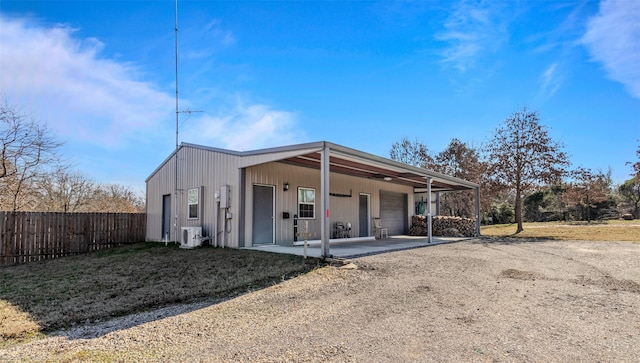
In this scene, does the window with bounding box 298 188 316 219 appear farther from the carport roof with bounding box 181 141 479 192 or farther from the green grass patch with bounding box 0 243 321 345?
the green grass patch with bounding box 0 243 321 345

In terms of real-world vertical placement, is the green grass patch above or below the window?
below

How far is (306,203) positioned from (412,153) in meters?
16.2

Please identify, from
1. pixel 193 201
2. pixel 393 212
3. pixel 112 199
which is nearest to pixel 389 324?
pixel 193 201

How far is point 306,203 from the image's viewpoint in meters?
11.6

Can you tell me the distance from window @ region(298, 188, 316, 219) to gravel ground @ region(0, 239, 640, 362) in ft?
16.3

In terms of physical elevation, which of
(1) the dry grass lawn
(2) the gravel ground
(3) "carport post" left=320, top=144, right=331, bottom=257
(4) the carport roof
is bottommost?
(1) the dry grass lawn

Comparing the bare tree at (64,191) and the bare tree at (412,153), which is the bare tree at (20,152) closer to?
the bare tree at (64,191)

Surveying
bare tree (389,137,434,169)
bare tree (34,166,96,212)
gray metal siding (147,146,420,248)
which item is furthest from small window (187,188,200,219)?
bare tree (389,137,434,169)

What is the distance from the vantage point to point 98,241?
1216 centimetres

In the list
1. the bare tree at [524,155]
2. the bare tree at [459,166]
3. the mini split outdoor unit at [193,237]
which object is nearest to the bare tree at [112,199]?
the mini split outdoor unit at [193,237]

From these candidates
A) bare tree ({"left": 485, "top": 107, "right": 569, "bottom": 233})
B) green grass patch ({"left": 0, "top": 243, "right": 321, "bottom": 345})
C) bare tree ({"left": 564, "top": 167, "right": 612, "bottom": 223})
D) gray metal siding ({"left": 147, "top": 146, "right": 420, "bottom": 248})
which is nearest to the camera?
green grass patch ({"left": 0, "top": 243, "right": 321, "bottom": 345})

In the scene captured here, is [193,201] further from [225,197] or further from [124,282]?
[124,282]

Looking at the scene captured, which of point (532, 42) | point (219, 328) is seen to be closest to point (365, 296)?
point (219, 328)

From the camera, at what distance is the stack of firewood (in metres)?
15.7
